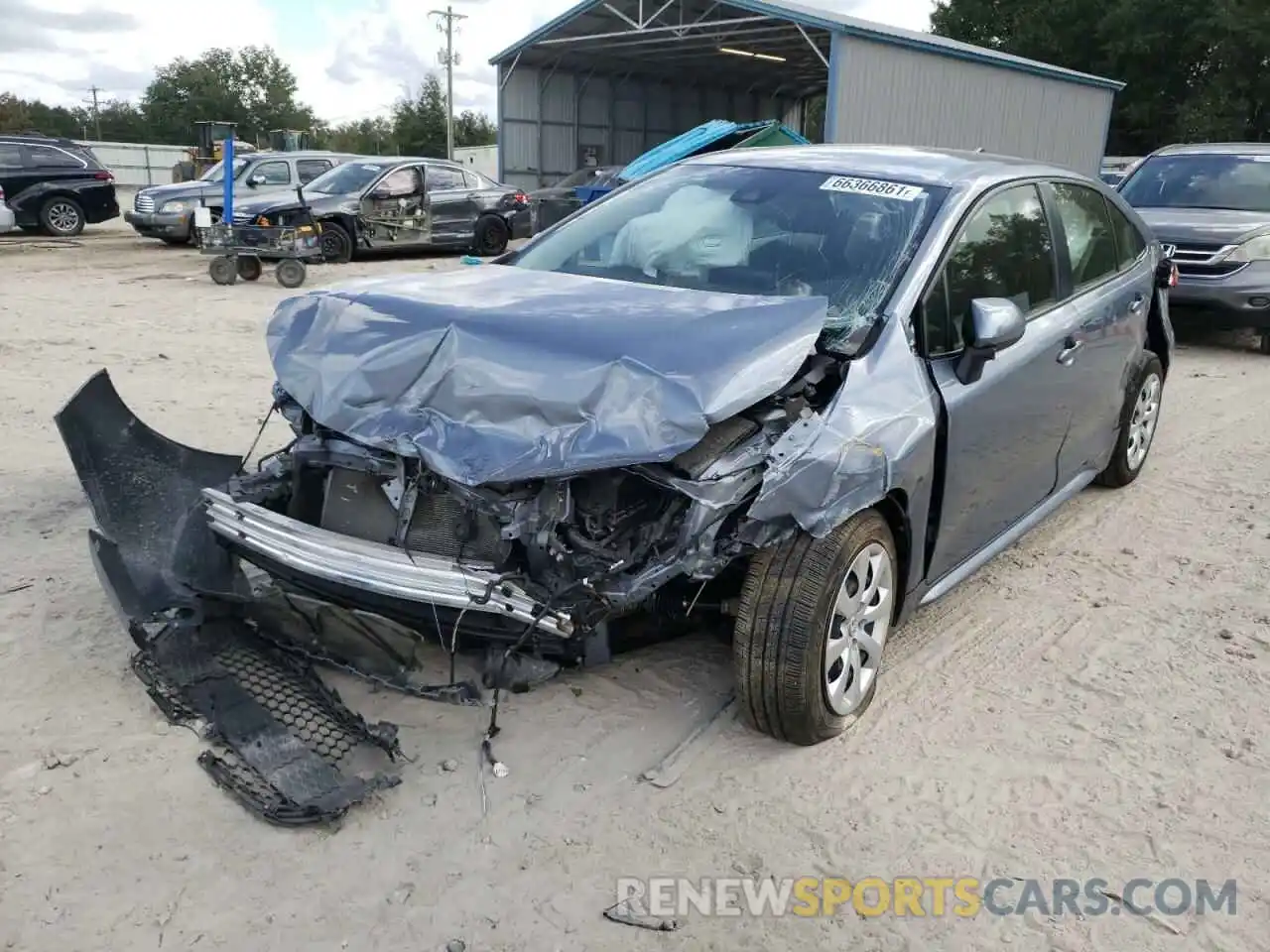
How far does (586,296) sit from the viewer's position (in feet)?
11.9

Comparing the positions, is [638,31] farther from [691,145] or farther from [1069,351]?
[1069,351]

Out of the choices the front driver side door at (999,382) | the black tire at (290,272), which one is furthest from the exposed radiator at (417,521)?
the black tire at (290,272)

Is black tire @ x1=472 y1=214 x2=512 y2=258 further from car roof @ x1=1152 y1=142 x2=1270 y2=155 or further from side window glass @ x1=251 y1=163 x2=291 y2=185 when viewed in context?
car roof @ x1=1152 y1=142 x2=1270 y2=155

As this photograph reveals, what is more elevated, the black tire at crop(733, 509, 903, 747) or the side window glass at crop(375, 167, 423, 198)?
the side window glass at crop(375, 167, 423, 198)

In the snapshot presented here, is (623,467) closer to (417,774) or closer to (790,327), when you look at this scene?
(790,327)

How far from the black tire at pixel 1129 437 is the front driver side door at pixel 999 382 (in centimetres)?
119

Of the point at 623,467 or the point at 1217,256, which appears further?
the point at 1217,256

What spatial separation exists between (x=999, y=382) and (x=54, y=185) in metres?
18.6

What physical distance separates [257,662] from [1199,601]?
3.80m

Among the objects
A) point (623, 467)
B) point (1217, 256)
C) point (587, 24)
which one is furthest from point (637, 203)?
point (587, 24)

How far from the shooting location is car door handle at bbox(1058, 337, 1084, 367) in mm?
4277

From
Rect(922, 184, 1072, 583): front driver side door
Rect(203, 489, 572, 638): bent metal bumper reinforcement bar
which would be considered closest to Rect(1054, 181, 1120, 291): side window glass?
Rect(922, 184, 1072, 583): front driver side door

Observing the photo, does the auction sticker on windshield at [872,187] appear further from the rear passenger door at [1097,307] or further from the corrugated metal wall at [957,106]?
the corrugated metal wall at [957,106]

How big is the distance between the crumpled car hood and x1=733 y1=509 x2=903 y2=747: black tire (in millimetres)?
501
